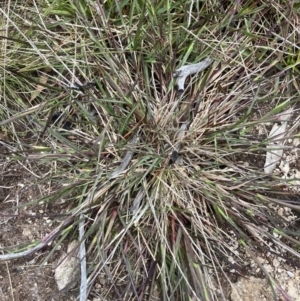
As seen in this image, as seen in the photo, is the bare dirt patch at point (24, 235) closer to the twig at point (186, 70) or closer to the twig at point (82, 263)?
the twig at point (82, 263)

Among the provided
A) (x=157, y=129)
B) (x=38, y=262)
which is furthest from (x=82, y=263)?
(x=157, y=129)

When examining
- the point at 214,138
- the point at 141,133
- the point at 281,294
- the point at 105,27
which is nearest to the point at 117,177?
the point at 141,133

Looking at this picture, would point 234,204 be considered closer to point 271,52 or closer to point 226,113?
point 226,113

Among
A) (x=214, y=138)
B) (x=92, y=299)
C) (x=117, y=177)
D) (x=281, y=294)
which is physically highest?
(x=214, y=138)

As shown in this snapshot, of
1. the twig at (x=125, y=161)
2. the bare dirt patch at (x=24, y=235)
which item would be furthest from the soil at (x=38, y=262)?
the twig at (x=125, y=161)

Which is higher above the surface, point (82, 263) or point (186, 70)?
point (186, 70)

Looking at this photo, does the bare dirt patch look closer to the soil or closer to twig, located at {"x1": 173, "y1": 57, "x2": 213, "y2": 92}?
the soil

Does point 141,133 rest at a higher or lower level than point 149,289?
higher

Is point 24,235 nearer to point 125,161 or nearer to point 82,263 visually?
point 82,263
